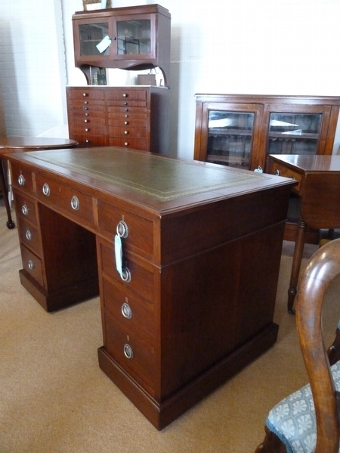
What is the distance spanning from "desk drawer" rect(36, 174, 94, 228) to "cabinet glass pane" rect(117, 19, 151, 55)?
76.8 inches

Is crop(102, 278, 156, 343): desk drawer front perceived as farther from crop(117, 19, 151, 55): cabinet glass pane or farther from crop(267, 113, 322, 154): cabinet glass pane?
crop(117, 19, 151, 55): cabinet glass pane

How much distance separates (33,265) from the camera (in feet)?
6.54

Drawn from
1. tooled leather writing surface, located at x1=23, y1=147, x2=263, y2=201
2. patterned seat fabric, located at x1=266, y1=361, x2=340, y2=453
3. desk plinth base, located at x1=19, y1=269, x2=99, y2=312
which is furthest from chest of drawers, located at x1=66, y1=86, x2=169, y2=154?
patterned seat fabric, located at x1=266, y1=361, x2=340, y2=453

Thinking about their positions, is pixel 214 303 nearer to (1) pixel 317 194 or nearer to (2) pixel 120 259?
(2) pixel 120 259

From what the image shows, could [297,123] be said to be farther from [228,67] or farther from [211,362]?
[211,362]

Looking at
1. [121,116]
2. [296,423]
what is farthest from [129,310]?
[121,116]

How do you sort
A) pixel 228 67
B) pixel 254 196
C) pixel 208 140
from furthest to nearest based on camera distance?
pixel 228 67
pixel 208 140
pixel 254 196

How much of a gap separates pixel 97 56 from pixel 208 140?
1.32 metres

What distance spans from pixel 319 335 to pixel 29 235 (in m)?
1.75

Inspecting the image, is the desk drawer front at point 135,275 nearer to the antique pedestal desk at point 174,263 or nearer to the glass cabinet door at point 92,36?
the antique pedestal desk at point 174,263

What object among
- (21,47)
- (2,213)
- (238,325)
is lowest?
(2,213)

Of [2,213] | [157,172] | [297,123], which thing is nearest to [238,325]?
[157,172]

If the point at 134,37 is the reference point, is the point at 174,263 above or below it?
below

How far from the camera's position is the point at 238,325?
4.70 feet
